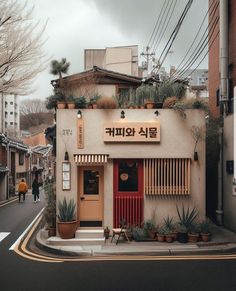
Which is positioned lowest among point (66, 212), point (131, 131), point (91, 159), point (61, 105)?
point (66, 212)

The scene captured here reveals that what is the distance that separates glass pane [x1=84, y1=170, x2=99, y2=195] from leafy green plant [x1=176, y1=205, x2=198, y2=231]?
2.97 m

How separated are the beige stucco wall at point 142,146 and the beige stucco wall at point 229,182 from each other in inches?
77.8

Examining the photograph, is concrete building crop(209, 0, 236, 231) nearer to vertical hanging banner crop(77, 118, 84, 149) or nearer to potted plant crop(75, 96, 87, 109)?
potted plant crop(75, 96, 87, 109)

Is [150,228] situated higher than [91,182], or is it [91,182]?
[91,182]

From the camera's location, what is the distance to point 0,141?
34719 mm

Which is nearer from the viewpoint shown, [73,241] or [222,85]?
[73,241]

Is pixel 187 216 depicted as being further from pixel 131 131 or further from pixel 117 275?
pixel 117 275

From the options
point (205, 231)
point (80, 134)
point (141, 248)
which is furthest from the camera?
point (80, 134)

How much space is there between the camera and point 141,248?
12414mm

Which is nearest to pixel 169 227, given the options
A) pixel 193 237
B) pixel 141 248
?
pixel 193 237

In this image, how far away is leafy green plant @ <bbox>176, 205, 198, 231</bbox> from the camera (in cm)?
1355

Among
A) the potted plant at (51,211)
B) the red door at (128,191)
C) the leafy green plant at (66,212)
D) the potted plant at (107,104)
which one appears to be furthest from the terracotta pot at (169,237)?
the potted plant at (107,104)

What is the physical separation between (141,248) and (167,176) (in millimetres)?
2889

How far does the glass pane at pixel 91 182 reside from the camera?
47.2 feet
